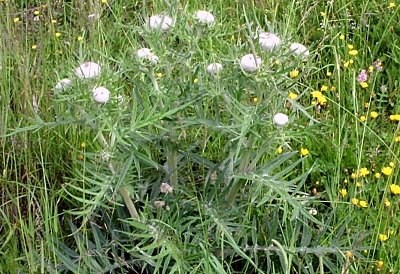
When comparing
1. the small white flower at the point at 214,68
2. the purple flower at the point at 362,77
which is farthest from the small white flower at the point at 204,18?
the purple flower at the point at 362,77

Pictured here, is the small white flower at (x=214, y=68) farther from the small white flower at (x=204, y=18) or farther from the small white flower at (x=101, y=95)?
the small white flower at (x=101, y=95)

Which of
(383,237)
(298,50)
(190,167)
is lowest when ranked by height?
(383,237)

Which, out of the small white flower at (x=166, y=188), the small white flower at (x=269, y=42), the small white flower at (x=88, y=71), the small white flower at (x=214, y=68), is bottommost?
the small white flower at (x=166, y=188)

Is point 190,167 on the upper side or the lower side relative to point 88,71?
lower

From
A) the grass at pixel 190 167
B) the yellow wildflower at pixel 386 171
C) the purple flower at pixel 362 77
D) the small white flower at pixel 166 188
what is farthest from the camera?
the purple flower at pixel 362 77

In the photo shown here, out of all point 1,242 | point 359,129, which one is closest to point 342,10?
point 359,129

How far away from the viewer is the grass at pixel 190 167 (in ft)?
Result: 5.86

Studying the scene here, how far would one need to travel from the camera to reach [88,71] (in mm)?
1684

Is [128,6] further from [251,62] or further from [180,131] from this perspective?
[251,62]

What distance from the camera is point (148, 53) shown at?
1.81 metres

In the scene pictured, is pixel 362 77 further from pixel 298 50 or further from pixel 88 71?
pixel 88 71

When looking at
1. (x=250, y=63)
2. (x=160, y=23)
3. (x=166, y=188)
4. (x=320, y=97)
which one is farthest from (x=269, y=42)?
(x=320, y=97)

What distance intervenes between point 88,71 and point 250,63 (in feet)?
1.27

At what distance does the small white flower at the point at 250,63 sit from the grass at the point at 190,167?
17mm
